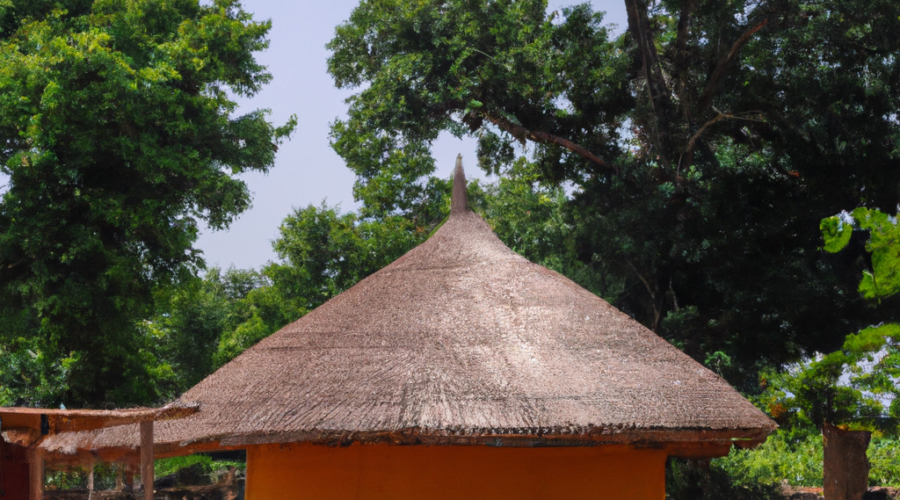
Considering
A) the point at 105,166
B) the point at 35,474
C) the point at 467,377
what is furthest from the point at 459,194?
the point at 105,166

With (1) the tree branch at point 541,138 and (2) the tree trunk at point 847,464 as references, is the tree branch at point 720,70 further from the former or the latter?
(2) the tree trunk at point 847,464

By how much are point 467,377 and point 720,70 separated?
10.6 m

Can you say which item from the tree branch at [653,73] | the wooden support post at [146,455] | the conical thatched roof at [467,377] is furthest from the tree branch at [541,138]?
the wooden support post at [146,455]

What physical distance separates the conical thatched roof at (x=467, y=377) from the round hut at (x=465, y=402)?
0.5 inches

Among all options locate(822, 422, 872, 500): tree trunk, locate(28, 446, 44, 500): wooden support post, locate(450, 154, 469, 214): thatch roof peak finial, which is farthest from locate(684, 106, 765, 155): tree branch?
locate(28, 446, 44, 500): wooden support post

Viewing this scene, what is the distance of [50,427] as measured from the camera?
4.02 metres

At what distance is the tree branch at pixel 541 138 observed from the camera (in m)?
15.0

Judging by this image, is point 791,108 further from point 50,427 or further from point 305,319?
point 50,427

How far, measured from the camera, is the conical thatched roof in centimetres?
475

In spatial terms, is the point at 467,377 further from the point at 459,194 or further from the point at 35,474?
the point at 459,194

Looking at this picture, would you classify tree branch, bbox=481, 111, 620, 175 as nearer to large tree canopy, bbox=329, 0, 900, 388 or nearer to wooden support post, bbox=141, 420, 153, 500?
large tree canopy, bbox=329, 0, 900, 388

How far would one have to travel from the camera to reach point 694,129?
→ 13734mm

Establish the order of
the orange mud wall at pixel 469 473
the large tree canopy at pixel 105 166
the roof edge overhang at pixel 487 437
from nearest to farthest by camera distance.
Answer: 1. the roof edge overhang at pixel 487 437
2. the orange mud wall at pixel 469 473
3. the large tree canopy at pixel 105 166

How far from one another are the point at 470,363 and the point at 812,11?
10.6 metres
